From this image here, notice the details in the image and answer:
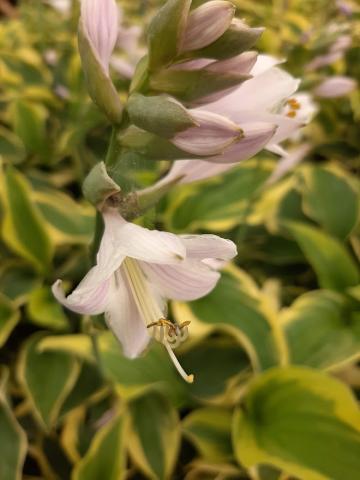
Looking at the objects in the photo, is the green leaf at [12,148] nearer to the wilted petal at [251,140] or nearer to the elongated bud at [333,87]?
the elongated bud at [333,87]

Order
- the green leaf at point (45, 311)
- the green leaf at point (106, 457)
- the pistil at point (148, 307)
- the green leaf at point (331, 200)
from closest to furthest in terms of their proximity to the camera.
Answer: the pistil at point (148, 307), the green leaf at point (106, 457), the green leaf at point (45, 311), the green leaf at point (331, 200)

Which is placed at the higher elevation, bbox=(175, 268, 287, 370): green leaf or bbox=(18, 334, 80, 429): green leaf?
bbox=(175, 268, 287, 370): green leaf

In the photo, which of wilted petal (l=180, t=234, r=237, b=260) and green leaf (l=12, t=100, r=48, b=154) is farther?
green leaf (l=12, t=100, r=48, b=154)

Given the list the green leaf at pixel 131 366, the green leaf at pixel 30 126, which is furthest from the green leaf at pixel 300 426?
the green leaf at pixel 30 126

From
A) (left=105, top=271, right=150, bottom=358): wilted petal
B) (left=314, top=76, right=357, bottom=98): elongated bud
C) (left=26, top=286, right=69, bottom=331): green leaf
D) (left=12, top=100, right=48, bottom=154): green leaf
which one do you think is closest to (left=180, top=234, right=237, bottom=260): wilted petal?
(left=105, top=271, right=150, bottom=358): wilted petal

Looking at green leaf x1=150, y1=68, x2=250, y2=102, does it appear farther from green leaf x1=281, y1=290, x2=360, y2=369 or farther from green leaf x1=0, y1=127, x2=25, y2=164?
green leaf x1=0, y1=127, x2=25, y2=164

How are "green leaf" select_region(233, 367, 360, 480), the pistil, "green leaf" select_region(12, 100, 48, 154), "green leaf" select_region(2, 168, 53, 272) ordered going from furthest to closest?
"green leaf" select_region(12, 100, 48, 154) → "green leaf" select_region(2, 168, 53, 272) → "green leaf" select_region(233, 367, 360, 480) → the pistil

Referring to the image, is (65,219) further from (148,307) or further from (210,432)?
(148,307)
